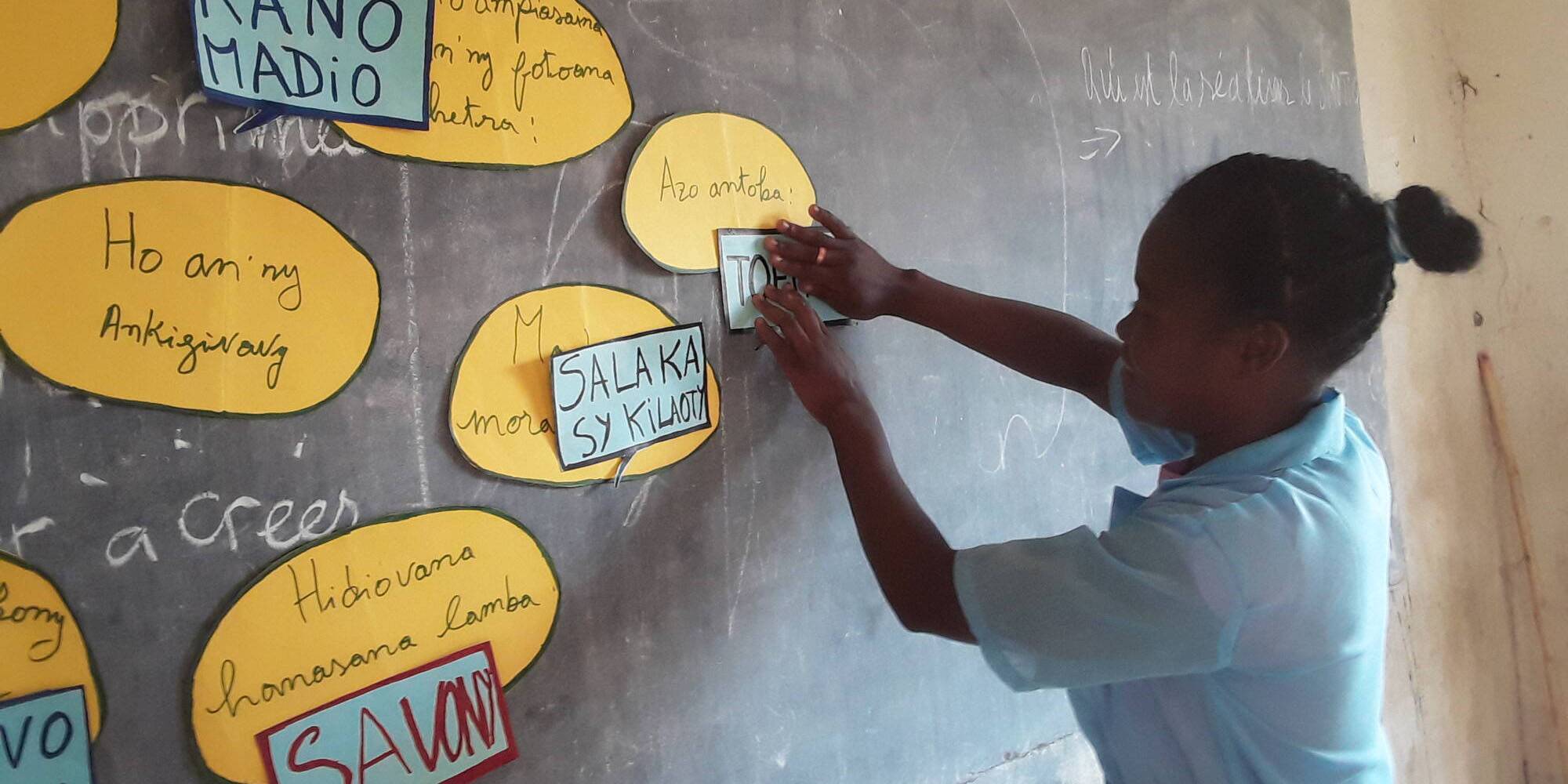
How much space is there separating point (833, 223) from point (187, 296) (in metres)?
0.55

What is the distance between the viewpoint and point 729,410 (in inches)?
35.0

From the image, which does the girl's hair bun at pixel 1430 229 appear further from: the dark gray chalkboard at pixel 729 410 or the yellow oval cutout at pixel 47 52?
the yellow oval cutout at pixel 47 52

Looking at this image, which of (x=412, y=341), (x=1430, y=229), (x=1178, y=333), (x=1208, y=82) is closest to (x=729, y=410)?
(x=412, y=341)

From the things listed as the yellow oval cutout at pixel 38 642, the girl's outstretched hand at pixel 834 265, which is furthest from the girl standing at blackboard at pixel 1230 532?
the yellow oval cutout at pixel 38 642

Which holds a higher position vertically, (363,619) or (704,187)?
(704,187)

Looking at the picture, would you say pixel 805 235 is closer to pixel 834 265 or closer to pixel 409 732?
pixel 834 265

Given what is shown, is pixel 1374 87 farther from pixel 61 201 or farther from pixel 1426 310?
pixel 61 201

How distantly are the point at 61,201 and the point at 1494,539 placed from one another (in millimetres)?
2316

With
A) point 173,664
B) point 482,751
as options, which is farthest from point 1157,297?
point 173,664

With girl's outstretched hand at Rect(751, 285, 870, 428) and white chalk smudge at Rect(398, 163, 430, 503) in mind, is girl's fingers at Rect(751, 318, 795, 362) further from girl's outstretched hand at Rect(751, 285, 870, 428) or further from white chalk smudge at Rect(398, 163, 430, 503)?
white chalk smudge at Rect(398, 163, 430, 503)

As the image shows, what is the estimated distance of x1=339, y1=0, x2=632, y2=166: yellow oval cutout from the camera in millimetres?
711

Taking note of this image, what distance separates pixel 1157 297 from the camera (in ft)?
2.49

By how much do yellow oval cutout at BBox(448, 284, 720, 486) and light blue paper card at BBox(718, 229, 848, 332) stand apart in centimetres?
9

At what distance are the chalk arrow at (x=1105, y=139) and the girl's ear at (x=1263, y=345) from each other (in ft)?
1.68
